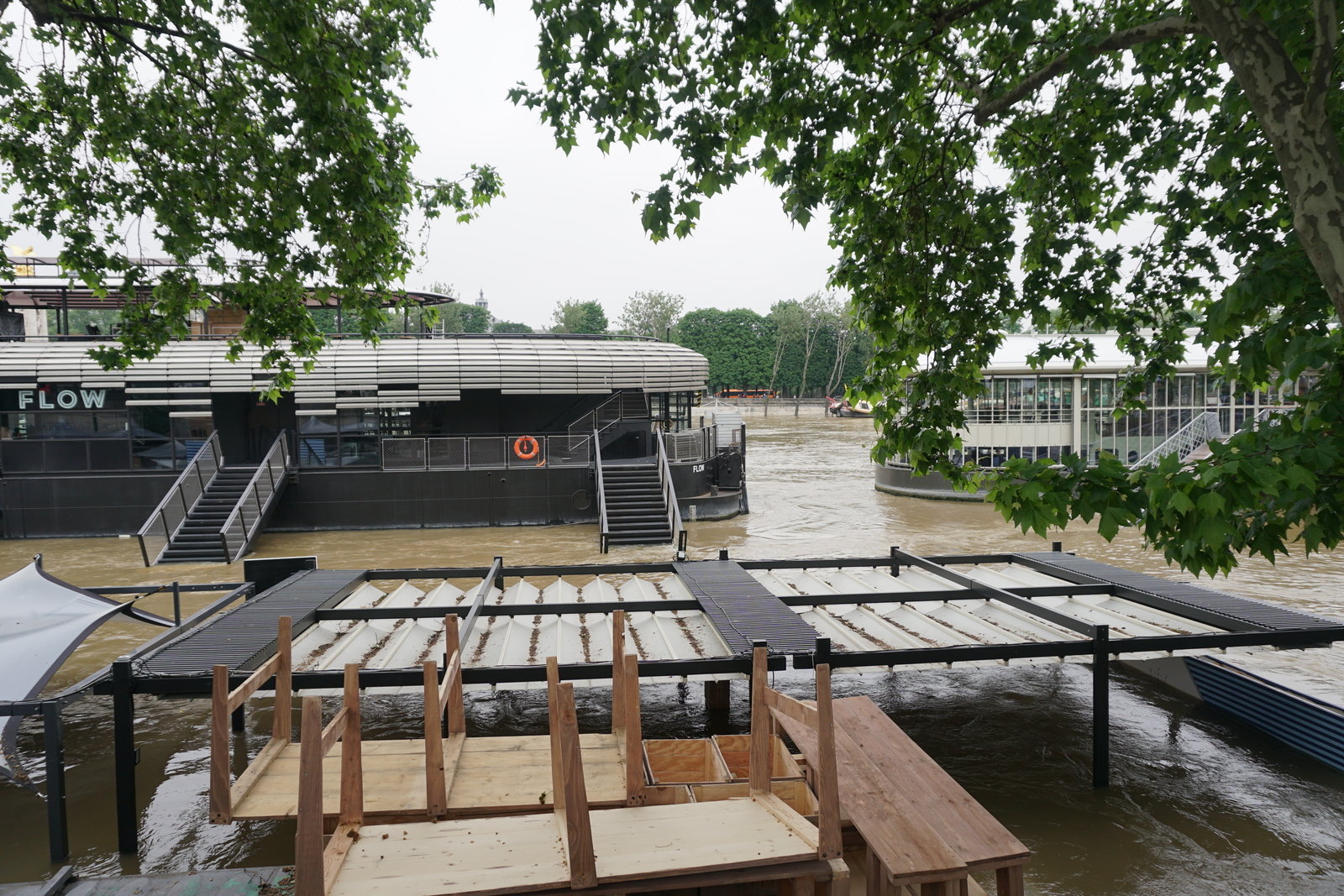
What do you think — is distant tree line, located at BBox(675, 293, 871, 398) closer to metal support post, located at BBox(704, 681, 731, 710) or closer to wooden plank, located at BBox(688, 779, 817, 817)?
metal support post, located at BBox(704, 681, 731, 710)

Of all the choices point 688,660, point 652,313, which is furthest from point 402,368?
point 652,313

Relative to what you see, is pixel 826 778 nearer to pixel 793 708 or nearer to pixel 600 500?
pixel 793 708

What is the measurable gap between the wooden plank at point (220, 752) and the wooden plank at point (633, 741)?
238 centimetres

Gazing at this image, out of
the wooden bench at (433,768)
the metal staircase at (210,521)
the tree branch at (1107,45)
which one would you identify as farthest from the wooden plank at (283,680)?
the metal staircase at (210,521)

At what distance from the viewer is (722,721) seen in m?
9.51

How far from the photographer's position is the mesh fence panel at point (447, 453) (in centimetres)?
2381

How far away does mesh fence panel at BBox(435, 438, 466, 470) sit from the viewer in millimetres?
23812

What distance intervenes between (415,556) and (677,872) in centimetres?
1724

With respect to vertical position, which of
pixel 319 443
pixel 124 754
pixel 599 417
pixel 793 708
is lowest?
pixel 124 754

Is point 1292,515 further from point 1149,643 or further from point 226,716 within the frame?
point 226,716

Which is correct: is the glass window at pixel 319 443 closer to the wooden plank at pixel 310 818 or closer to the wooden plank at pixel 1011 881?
the wooden plank at pixel 310 818

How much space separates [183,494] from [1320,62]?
921 inches

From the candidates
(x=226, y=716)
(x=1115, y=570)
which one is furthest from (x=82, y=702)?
(x=1115, y=570)

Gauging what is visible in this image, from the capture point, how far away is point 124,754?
643 centimetres
